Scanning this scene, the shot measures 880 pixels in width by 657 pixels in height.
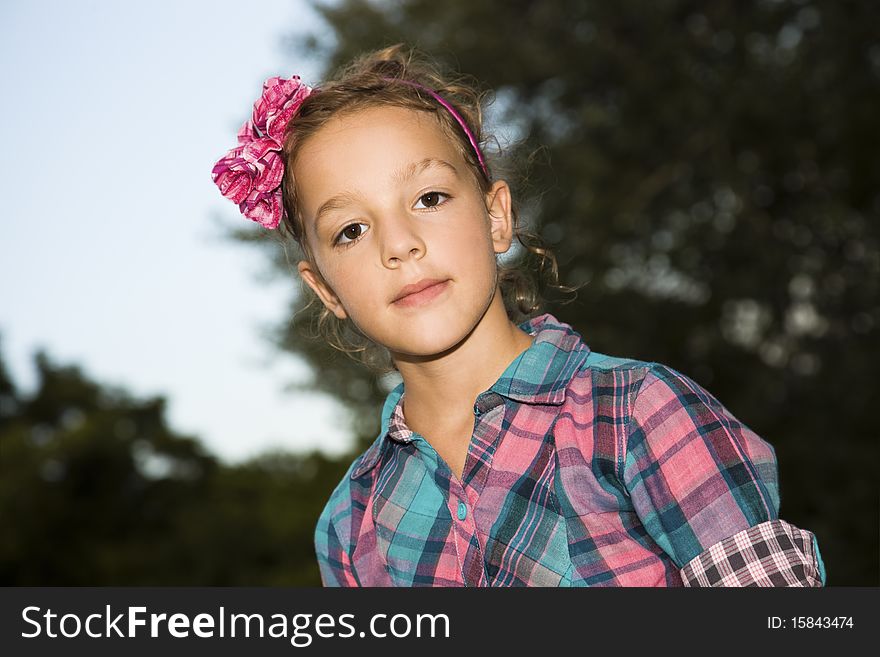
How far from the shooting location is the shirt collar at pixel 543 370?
1.60 m

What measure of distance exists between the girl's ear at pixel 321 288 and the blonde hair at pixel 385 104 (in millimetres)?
29

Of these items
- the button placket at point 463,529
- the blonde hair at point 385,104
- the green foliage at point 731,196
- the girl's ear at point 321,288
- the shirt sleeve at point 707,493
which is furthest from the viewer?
the green foliage at point 731,196

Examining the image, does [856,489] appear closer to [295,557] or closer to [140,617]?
[295,557]

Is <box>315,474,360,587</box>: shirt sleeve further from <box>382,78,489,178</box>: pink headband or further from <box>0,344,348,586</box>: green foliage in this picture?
<box>0,344,348,586</box>: green foliage

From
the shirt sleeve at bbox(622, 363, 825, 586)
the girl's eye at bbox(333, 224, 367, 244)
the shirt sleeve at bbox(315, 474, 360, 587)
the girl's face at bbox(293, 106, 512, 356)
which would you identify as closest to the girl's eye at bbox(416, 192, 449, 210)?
the girl's face at bbox(293, 106, 512, 356)

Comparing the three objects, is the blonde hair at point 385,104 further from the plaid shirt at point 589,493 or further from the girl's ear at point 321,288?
the plaid shirt at point 589,493

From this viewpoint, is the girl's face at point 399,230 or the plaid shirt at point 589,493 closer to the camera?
the plaid shirt at point 589,493

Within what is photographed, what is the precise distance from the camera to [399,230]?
1.61 metres

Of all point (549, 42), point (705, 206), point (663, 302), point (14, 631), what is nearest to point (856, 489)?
point (663, 302)

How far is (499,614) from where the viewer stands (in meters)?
1.43

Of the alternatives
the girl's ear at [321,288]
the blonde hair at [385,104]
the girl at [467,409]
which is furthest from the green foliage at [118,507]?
the girl at [467,409]

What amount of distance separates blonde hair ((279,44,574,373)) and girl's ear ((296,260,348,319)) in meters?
Answer: 0.03

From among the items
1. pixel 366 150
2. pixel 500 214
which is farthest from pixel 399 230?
pixel 500 214

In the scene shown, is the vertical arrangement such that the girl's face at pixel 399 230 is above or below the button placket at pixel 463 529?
above
